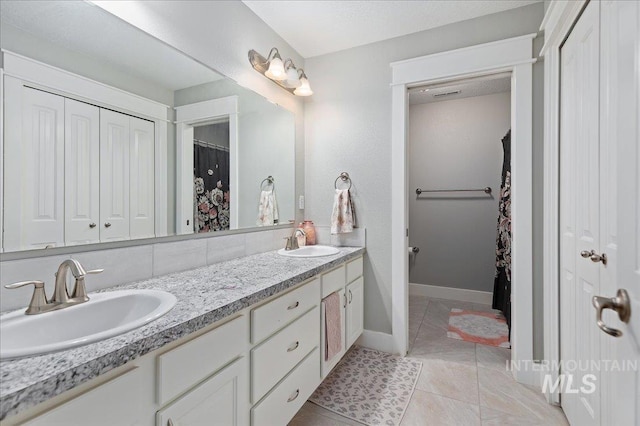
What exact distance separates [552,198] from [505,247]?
113 centimetres

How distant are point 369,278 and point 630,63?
193 centimetres

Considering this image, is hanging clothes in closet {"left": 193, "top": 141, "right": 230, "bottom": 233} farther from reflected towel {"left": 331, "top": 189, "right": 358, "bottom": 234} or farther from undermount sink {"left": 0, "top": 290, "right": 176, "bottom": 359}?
reflected towel {"left": 331, "top": 189, "right": 358, "bottom": 234}

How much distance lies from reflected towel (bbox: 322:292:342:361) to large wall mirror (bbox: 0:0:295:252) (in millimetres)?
777

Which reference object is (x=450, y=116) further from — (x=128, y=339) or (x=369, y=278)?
(x=128, y=339)

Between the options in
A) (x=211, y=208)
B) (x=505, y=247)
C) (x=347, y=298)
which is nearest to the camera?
(x=211, y=208)

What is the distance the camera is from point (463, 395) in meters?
1.78

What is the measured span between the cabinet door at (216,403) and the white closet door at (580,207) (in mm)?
1442

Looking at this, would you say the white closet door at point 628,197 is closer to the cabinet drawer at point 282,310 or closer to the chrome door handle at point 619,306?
the chrome door handle at point 619,306

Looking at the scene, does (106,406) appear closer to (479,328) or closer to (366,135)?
(366,135)

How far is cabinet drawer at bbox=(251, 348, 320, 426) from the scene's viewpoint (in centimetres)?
117

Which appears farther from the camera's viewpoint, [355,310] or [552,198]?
[355,310]

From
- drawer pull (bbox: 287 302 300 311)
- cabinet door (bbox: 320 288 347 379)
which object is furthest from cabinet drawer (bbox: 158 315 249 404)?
cabinet door (bbox: 320 288 347 379)

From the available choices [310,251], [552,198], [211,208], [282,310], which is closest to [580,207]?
[552,198]

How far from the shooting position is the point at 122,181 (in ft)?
3.99
